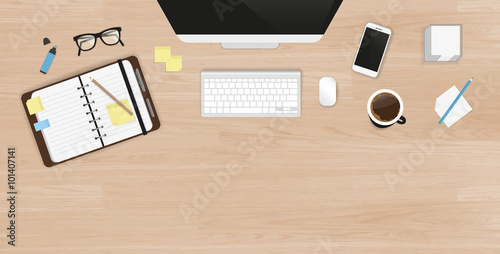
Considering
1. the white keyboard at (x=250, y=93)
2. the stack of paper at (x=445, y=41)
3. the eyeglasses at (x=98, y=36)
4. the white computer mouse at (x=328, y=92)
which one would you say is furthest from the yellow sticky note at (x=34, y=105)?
the stack of paper at (x=445, y=41)

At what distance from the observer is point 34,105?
1270 mm

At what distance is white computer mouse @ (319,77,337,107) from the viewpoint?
1.27 metres

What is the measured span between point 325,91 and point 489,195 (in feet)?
2.38

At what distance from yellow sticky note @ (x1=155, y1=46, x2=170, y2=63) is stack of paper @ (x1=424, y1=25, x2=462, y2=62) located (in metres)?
0.98

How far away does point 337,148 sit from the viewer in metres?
1.29

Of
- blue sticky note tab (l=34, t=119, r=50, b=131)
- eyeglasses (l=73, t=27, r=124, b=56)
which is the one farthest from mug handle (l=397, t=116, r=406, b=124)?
blue sticky note tab (l=34, t=119, r=50, b=131)

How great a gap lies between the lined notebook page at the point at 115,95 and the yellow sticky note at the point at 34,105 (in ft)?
0.60

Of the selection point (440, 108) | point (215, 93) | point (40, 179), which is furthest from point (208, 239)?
point (440, 108)
